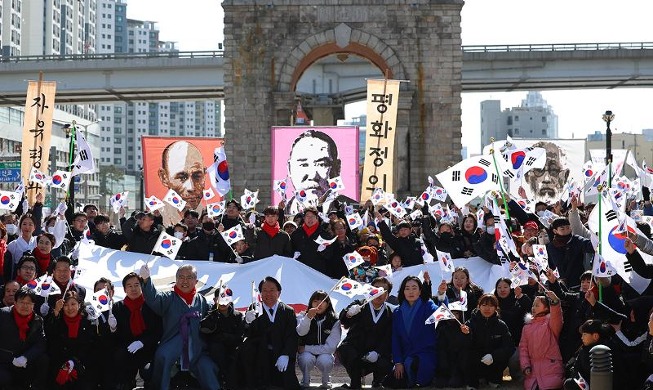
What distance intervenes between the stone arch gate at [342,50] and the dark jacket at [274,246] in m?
15.3

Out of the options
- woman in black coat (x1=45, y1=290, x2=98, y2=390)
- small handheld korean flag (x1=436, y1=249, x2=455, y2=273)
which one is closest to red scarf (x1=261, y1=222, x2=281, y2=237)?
small handheld korean flag (x1=436, y1=249, x2=455, y2=273)

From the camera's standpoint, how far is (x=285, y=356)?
1420 centimetres

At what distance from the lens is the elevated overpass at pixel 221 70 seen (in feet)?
191

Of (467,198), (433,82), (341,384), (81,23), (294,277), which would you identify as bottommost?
(341,384)

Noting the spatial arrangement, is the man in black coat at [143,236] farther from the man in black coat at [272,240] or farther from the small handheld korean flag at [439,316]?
the small handheld korean flag at [439,316]

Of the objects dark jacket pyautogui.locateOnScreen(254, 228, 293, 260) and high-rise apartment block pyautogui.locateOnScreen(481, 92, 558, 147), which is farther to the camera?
high-rise apartment block pyautogui.locateOnScreen(481, 92, 558, 147)

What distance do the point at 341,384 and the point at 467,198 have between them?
5.06 m

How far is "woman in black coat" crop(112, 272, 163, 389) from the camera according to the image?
1407cm

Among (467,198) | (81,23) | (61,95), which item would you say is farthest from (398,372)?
(81,23)

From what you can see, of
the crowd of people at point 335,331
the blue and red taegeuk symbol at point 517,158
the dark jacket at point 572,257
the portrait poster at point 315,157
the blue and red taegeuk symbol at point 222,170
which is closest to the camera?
the crowd of people at point 335,331

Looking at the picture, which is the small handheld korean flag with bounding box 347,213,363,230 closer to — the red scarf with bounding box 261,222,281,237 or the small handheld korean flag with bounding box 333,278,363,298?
the red scarf with bounding box 261,222,281,237

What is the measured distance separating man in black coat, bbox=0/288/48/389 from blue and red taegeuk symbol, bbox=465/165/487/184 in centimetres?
777

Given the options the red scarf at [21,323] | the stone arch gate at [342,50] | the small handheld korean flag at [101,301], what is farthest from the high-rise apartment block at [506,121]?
the red scarf at [21,323]

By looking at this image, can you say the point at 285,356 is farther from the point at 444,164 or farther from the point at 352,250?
the point at 444,164
